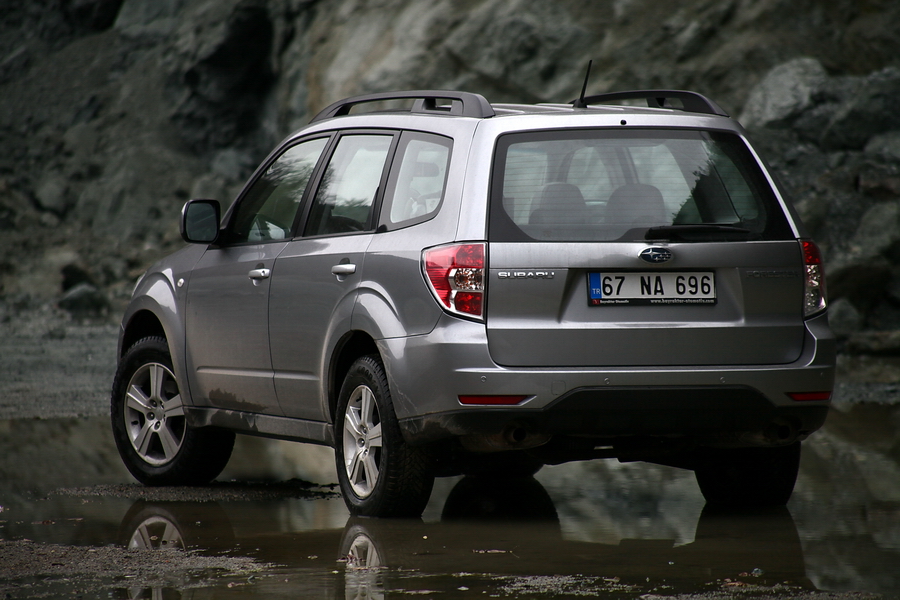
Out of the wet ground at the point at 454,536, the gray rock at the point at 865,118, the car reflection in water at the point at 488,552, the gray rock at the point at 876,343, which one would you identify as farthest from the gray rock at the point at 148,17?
the car reflection in water at the point at 488,552

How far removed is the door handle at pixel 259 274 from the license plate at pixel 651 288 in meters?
1.93

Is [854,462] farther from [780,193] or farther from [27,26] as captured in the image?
[27,26]

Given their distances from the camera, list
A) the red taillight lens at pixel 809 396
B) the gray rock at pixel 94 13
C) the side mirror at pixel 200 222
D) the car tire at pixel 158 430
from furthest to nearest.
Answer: the gray rock at pixel 94 13, the car tire at pixel 158 430, the side mirror at pixel 200 222, the red taillight lens at pixel 809 396

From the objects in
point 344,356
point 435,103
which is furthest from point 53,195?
point 344,356

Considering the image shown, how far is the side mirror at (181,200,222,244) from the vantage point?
7273mm

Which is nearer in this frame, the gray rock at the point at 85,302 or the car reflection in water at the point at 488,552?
the car reflection in water at the point at 488,552

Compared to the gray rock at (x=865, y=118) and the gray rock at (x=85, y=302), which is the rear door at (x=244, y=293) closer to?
the gray rock at (x=865, y=118)

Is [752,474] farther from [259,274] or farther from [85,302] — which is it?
[85,302]

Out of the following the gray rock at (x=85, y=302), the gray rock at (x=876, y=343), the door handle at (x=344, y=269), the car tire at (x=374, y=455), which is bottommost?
the gray rock at (x=85, y=302)

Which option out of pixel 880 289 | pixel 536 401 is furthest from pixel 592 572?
pixel 880 289

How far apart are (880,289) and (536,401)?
40.7 feet

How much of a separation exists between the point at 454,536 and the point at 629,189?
1.62 meters

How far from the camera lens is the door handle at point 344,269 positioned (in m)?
6.13

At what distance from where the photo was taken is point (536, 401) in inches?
217
